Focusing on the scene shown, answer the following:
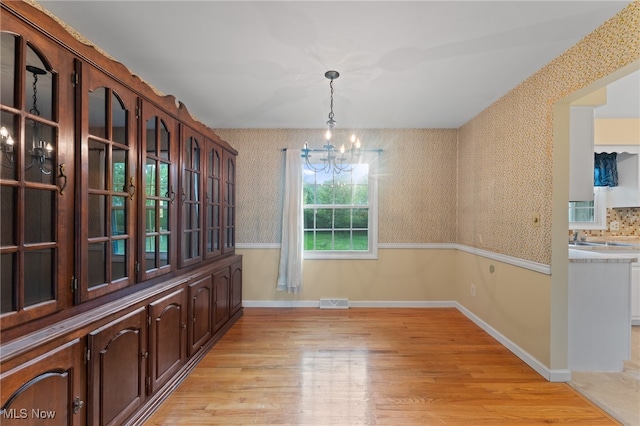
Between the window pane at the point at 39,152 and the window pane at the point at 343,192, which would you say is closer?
the window pane at the point at 39,152

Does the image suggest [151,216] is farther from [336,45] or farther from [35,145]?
[336,45]

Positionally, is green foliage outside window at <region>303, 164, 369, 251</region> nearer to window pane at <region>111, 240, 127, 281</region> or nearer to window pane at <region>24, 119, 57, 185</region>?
window pane at <region>111, 240, 127, 281</region>

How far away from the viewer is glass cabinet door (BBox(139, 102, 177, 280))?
2.06 meters

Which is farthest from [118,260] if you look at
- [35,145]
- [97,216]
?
[35,145]

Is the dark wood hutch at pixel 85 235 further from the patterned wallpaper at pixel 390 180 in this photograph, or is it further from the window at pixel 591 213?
the window at pixel 591 213

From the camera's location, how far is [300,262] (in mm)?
4141

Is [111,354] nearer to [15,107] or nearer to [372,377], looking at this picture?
[15,107]

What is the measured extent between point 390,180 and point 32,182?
3762 mm

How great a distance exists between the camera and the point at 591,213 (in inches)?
169

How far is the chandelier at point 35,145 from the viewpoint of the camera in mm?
1189

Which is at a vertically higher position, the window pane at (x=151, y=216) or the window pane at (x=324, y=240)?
the window pane at (x=151, y=216)

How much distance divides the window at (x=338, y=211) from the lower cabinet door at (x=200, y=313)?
1669 millimetres

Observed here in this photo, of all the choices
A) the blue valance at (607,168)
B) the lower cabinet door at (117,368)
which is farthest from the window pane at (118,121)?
the blue valance at (607,168)

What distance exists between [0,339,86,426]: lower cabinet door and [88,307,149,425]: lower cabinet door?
6cm
